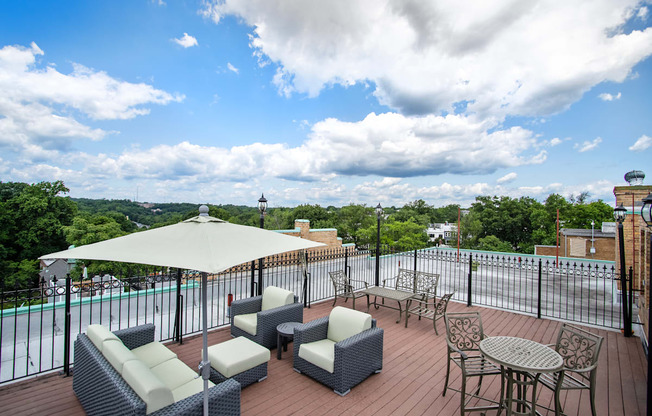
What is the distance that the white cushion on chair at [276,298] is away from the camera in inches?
191

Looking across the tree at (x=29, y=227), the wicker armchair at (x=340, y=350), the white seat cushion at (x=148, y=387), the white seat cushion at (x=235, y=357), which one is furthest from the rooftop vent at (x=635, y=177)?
the tree at (x=29, y=227)

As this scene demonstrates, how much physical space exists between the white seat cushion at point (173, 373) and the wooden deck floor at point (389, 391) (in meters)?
0.71

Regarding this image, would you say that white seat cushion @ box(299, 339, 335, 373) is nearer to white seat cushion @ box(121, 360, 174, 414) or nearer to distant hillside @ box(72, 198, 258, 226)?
white seat cushion @ box(121, 360, 174, 414)

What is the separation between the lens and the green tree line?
23.9 metres

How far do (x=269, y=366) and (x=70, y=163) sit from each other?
29452mm

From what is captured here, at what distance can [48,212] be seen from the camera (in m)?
26.6

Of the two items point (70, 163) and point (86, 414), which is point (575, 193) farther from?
point (70, 163)

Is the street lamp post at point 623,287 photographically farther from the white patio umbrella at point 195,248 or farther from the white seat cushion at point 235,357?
the white seat cushion at point 235,357

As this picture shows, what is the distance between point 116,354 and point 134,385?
1.74 ft

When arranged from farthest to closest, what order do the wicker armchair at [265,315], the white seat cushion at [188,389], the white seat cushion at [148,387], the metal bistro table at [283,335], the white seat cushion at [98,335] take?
1. the wicker armchair at [265,315]
2. the metal bistro table at [283,335]
3. the white seat cushion at [98,335]
4. the white seat cushion at [188,389]
5. the white seat cushion at [148,387]

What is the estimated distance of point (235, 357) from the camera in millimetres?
3420

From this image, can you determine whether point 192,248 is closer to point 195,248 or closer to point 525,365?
point 195,248

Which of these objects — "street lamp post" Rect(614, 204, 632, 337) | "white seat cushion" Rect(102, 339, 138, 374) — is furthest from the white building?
"white seat cushion" Rect(102, 339, 138, 374)

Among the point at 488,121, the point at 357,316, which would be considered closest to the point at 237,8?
the point at 357,316
